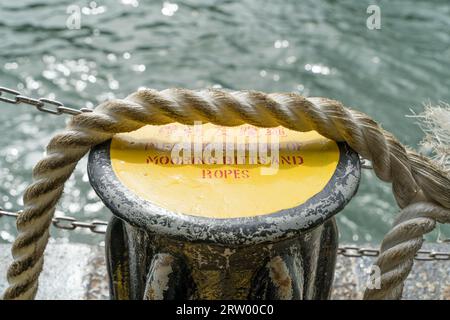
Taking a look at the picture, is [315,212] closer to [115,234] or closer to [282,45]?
[115,234]

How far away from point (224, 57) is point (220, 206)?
4097 millimetres

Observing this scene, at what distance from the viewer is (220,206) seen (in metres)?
1.53

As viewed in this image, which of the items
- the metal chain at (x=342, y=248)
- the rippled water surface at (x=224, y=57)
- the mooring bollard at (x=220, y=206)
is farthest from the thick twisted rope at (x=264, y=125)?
the rippled water surface at (x=224, y=57)

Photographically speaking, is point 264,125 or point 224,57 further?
point 224,57

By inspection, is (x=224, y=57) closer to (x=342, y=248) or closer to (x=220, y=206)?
(x=342, y=248)

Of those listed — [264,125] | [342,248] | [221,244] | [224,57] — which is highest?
[264,125]

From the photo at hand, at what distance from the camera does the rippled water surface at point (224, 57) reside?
4.59 metres

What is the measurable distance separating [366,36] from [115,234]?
4684 mm

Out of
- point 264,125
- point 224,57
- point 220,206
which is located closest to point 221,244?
point 220,206

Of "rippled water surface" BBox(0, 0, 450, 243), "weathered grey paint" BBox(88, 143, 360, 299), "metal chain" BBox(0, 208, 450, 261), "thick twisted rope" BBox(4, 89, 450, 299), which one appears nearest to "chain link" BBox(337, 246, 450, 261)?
"metal chain" BBox(0, 208, 450, 261)

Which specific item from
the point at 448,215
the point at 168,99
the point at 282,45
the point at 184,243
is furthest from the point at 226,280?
the point at 282,45

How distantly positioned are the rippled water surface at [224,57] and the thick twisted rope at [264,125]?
7.21ft

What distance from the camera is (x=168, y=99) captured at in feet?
5.58

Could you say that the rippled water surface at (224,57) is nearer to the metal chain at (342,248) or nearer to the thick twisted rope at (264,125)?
the metal chain at (342,248)
